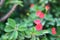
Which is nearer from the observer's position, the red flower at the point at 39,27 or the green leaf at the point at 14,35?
the green leaf at the point at 14,35

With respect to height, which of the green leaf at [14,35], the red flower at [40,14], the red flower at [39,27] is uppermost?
the red flower at [40,14]

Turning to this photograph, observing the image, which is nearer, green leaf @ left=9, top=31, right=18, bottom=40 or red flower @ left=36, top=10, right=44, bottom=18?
green leaf @ left=9, top=31, right=18, bottom=40

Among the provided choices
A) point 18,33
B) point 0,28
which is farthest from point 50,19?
point 0,28

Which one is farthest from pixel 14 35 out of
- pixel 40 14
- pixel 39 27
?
pixel 40 14

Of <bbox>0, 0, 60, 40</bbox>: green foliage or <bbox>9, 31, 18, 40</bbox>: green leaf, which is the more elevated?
<bbox>0, 0, 60, 40</bbox>: green foliage

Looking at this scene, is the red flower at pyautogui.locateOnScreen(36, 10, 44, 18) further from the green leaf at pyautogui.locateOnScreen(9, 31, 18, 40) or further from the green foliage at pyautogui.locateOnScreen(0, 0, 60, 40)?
the green leaf at pyautogui.locateOnScreen(9, 31, 18, 40)

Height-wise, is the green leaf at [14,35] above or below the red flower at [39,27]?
below

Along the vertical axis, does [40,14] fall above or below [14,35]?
above

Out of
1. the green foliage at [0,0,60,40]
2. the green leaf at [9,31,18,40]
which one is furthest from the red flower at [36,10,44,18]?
the green leaf at [9,31,18,40]

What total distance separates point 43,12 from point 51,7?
200 millimetres

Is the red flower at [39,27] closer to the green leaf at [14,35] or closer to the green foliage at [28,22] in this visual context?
the green foliage at [28,22]

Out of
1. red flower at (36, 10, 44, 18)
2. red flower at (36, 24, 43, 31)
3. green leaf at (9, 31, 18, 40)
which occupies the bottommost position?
green leaf at (9, 31, 18, 40)

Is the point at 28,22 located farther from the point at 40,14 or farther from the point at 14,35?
the point at 14,35

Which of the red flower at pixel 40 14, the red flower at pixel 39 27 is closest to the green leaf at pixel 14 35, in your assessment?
the red flower at pixel 39 27
